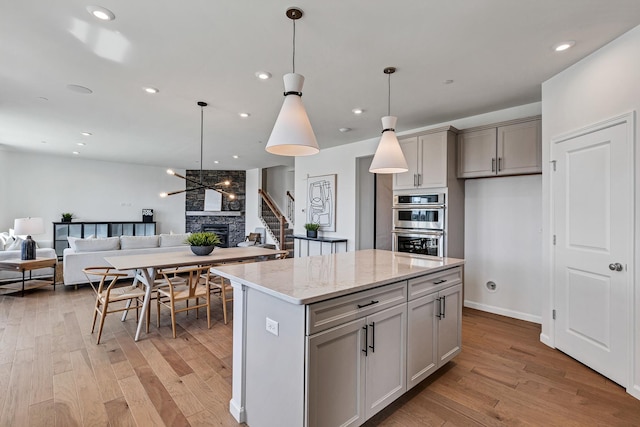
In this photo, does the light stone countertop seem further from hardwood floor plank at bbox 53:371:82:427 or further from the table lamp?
the table lamp

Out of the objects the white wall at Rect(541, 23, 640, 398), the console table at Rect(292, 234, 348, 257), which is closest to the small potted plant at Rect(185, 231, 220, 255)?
the console table at Rect(292, 234, 348, 257)

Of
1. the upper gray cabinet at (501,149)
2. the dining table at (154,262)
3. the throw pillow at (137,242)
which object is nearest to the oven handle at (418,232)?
the upper gray cabinet at (501,149)

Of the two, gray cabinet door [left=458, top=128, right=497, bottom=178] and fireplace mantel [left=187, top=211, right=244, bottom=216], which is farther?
fireplace mantel [left=187, top=211, right=244, bottom=216]

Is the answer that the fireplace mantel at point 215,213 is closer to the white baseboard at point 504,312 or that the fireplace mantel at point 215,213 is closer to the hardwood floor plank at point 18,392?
the hardwood floor plank at point 18,392

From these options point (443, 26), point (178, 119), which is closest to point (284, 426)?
point (443, 26)

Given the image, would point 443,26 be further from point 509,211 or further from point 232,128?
point 232,128

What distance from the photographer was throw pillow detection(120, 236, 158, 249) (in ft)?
17.7

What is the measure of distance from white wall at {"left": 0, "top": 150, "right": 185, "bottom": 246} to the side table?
278 centimetres

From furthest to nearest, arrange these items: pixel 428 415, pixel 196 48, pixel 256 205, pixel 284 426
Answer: pixel 256 205
pixel 196 48
pixel 428 415
pixel 284 426

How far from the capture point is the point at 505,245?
13.3 ft

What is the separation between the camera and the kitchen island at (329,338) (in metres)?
1.58

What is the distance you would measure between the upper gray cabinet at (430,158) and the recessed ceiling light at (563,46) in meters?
1.50

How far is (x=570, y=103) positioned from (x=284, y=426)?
11.7 feet

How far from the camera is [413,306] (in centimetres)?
218
